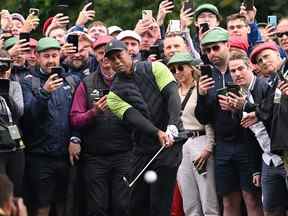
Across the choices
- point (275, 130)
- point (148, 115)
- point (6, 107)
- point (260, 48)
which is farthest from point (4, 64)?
point (275, 130)

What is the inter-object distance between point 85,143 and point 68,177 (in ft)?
1.70

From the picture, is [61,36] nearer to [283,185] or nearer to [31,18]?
[31,18]

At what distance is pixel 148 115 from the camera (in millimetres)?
12836

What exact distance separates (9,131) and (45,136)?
0.78 metres

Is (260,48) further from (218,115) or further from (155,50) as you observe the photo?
(155,50)

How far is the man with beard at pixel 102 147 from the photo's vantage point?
1358cm

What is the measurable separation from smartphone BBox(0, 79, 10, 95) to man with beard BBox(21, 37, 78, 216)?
1.21 feet

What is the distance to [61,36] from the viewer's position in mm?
15219

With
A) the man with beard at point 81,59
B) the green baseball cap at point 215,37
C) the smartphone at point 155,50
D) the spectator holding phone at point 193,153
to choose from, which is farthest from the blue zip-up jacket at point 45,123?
the green baseball cap at point 215,37

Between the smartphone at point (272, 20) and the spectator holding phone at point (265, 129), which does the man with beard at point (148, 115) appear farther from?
the smartphone at point (272, 20)

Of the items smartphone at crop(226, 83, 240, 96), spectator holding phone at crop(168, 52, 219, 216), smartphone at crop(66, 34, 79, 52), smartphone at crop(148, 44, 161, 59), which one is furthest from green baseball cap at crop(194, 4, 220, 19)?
smartphone at crop(226, 83, 240, 96)

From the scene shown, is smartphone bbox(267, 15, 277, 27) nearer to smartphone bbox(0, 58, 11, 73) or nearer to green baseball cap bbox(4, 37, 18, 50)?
green baseball cap bbox(4, 37, 18, 50)

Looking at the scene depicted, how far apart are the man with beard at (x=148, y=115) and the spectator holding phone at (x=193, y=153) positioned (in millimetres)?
250

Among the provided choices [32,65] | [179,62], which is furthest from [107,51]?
[32,65]
